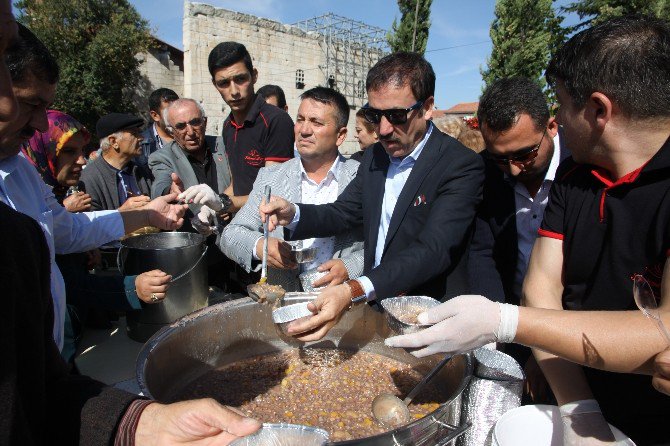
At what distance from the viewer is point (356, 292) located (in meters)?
1.71

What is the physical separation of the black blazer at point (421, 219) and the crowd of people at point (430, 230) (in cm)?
1

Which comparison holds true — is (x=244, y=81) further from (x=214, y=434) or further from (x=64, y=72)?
(x=64, y=72)

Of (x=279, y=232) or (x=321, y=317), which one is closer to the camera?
(x=321, y=317)

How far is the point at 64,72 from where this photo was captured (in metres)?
15.0

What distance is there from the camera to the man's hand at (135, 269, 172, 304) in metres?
2.41

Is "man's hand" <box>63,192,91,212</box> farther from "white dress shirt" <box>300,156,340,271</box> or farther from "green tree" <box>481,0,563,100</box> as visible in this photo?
"green tree" <box>481,0,563,100</box>

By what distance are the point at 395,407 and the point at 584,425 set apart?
0.57m

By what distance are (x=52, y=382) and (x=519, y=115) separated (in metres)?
2.23

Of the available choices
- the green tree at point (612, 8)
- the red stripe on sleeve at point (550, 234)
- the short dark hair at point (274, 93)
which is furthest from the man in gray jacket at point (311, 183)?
the green tree at point (612, 8)

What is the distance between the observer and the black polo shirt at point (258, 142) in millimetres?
3588

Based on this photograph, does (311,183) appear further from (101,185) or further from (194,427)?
(101,185)

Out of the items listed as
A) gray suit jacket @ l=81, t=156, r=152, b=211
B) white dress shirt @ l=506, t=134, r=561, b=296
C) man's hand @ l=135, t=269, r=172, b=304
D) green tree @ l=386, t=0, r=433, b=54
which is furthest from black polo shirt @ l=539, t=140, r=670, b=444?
green tree @ l=386, t=0, r=433, b=54

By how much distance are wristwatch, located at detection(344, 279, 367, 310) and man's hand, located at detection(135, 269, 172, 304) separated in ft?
4.11

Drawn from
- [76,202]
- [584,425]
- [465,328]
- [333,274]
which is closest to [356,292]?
[333,274]
